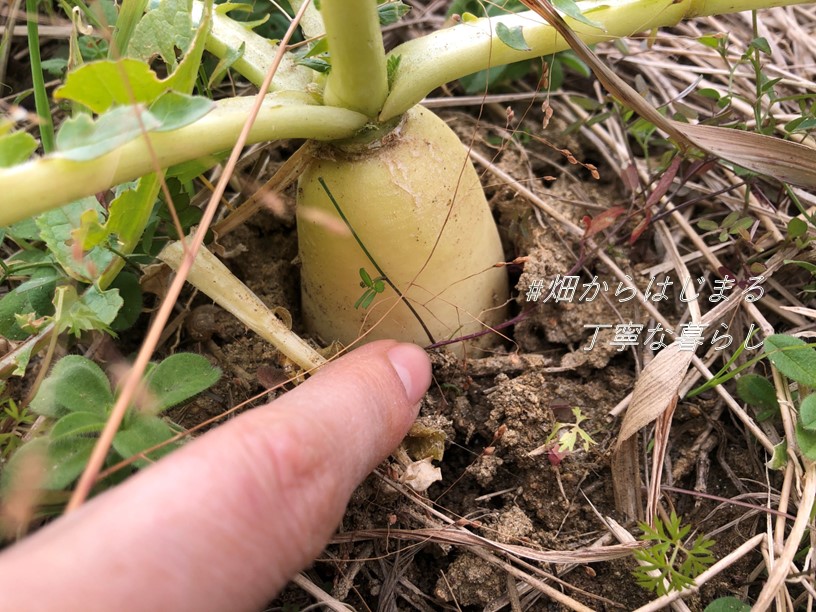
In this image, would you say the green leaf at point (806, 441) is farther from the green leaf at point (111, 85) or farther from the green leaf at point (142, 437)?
the green leaf at point (111, 85)

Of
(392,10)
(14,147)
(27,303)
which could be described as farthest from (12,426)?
(392,10)

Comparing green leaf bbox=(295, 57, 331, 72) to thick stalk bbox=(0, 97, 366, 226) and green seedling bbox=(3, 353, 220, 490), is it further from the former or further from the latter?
green seedling bbox=(3, 353, 220, 490)

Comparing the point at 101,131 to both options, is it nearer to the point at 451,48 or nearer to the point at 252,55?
the point at 252,55

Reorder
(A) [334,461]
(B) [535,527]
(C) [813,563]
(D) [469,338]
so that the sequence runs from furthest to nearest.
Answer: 1. (D) [469,338]
2. (B) [535,527]
3. (C) [813,563]
4. (A) [334,461]

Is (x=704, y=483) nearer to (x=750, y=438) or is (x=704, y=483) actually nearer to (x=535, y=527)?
(x=750, y=438)

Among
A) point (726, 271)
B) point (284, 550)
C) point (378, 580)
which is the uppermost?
point (284, 550)

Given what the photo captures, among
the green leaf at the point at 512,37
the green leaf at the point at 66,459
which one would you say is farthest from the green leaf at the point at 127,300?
the green leaf at the point at 512,37

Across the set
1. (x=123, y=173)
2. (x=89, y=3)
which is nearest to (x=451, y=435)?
(x=123, y=173)
